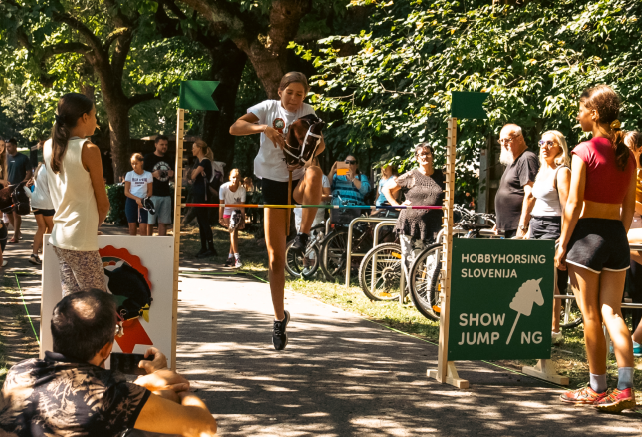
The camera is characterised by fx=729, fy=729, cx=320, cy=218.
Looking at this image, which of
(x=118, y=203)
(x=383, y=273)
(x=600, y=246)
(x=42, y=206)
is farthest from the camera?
(x=118, y=203)

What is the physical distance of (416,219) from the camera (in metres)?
9.17

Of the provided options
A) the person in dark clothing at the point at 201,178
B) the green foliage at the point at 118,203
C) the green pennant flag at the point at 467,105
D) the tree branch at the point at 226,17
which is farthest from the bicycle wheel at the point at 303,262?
the green foliage at the point at 118,203

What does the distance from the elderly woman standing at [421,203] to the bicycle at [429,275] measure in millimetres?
677

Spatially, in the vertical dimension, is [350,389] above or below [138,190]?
below

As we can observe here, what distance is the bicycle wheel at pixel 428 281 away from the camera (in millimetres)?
8148

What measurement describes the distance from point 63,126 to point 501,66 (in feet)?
22.8

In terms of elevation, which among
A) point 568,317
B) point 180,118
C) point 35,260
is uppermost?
point 180,118

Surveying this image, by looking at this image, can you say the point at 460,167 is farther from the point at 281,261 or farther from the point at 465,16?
the point at 281,261

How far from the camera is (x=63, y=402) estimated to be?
2.35 meters

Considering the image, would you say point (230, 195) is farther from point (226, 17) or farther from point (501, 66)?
point (501, 66)

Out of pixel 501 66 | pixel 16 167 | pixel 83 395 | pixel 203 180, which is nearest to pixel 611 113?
pixel 83 395

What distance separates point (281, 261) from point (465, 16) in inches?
230

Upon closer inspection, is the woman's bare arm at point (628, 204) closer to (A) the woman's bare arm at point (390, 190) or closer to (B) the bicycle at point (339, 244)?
(A) the woman's bare arm at point (390, 190)

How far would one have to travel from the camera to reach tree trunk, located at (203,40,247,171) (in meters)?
20.7
